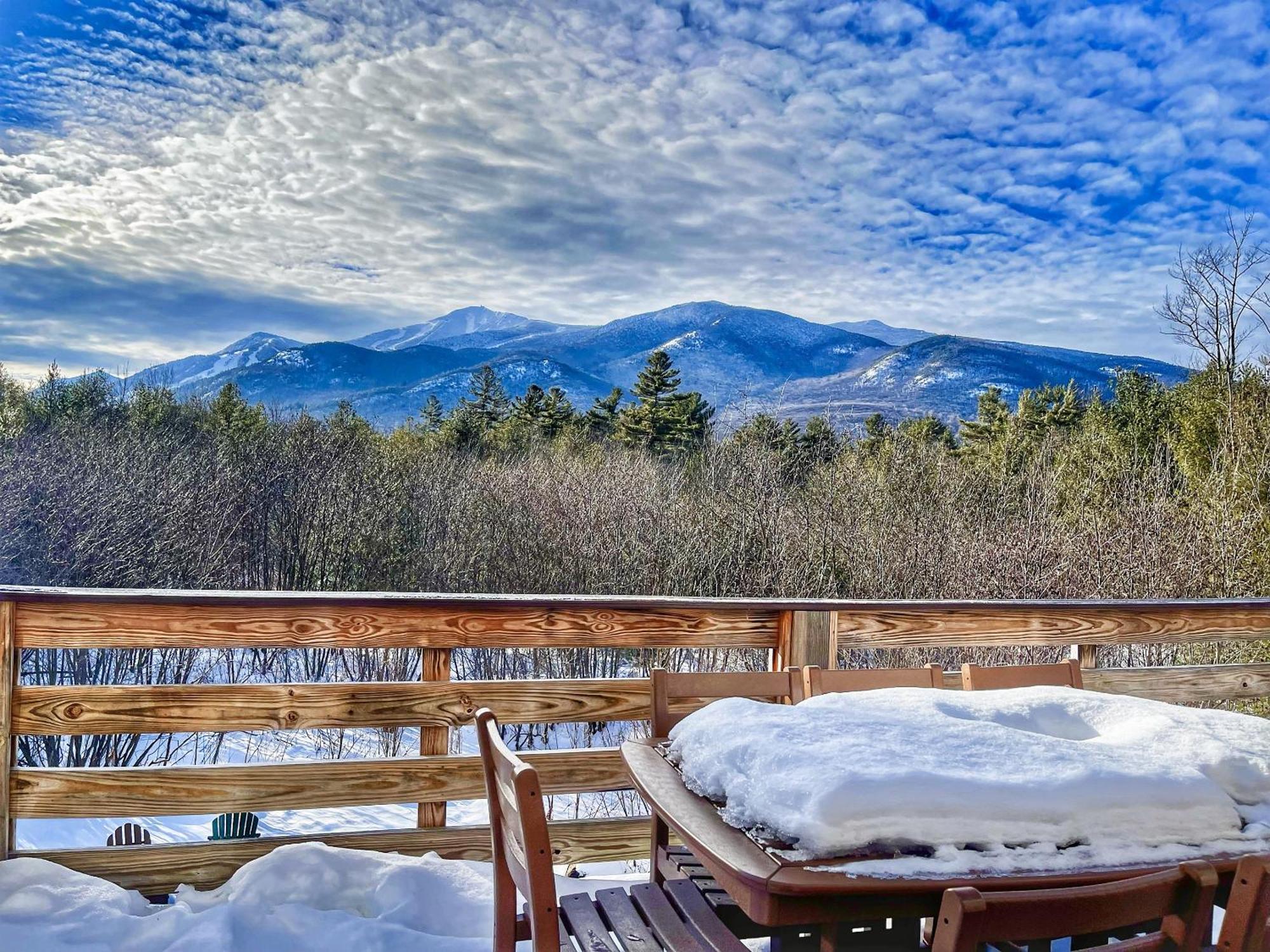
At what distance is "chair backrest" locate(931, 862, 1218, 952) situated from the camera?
861 mm

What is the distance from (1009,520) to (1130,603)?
4.87 meters

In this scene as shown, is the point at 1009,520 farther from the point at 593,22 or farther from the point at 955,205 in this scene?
the point at 955,205

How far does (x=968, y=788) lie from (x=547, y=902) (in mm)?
633

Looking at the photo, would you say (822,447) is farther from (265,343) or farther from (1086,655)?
(265,343)

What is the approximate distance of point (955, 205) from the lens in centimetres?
1962

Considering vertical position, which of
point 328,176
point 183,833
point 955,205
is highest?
point 955,205

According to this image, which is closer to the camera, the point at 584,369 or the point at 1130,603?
the point at 1130,603

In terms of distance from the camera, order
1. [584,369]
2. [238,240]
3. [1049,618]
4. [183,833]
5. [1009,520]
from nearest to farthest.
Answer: [1049,618] < [183,833] < [1009,520] < [238,240] < [584,369]

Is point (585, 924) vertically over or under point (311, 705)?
under

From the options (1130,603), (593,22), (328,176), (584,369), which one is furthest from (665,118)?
(584,369)

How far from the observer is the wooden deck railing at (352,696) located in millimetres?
2176

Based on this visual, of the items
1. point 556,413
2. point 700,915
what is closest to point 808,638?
point 700,915

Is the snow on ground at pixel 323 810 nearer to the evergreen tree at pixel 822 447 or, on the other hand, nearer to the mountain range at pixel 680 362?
the evergreen tree at pixel 822 447

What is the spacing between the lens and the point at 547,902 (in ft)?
4.00
